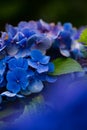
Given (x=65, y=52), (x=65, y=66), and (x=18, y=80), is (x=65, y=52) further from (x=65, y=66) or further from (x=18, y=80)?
(x=18, y=80)

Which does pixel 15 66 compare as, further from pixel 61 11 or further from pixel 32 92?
pixel 61 11

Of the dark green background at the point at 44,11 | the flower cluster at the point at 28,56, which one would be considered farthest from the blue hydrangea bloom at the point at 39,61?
the dark green background at the point at 44,11

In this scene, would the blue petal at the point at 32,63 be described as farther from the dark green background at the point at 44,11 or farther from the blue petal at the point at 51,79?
the dark green background at the point at 44,11

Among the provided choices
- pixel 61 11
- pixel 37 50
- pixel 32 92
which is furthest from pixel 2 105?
pixel 61 11

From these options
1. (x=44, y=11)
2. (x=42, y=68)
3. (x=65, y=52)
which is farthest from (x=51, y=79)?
(x=44, y=11)

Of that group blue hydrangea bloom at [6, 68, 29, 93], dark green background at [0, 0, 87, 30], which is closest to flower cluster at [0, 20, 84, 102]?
blue hydrangea bloom at [6, 68, 29, 93]

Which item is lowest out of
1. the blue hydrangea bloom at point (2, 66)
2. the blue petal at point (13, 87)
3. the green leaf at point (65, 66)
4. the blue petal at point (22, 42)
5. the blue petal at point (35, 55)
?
the blue petal at point (13, 87)
